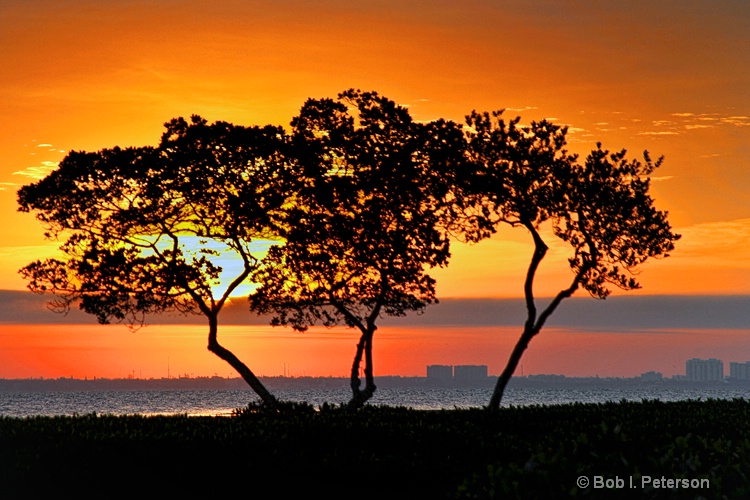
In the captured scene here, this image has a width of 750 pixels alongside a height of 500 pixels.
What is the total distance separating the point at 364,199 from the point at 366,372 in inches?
310

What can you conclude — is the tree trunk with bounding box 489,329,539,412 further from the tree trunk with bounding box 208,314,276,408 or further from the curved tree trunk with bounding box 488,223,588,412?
the tree trunk with bounding box 208,314,276,408

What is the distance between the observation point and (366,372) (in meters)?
41.1

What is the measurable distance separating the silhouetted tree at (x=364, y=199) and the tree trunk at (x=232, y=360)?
2309mm

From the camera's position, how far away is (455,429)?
29281 millimetres

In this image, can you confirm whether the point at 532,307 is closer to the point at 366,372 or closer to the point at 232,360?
the point at 366,372

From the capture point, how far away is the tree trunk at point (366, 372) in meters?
40.7

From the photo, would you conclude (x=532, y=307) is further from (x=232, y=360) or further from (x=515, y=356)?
(x=232, y=360)

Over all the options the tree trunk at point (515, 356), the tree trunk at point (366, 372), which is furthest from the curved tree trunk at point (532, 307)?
the tree trunk at point (366, 372)

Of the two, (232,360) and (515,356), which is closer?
(515,356)

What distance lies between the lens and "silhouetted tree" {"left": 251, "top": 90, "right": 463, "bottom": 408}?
38.0 meters

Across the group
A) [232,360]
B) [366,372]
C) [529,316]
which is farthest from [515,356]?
[232,360]

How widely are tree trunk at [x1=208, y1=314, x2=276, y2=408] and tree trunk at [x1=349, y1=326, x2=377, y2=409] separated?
12.2 ft

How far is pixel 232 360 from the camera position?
4097 centimetres

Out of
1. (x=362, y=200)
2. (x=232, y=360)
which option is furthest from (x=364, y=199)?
(x=232, y=360)
